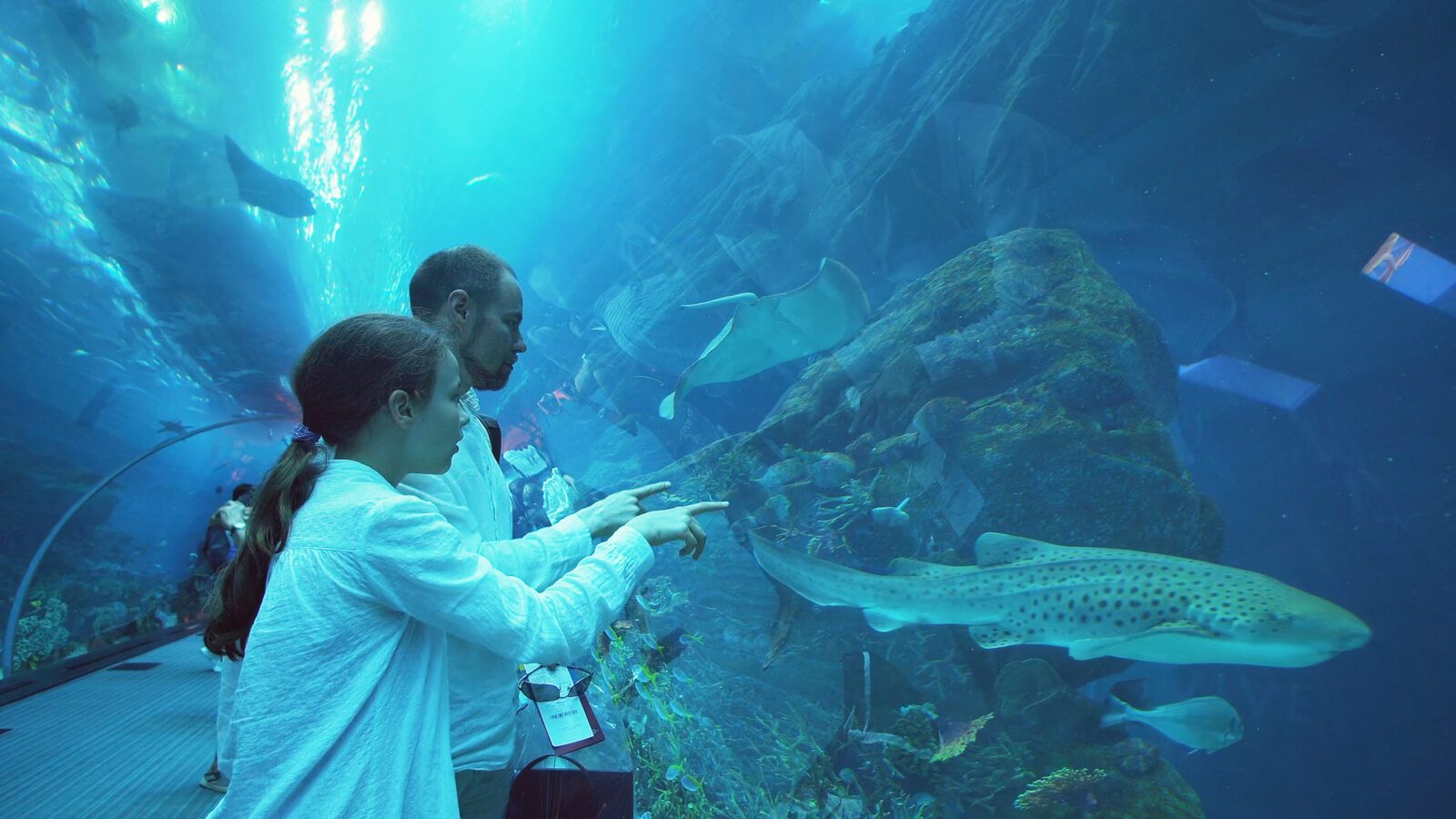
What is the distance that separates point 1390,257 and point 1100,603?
5.84 feet

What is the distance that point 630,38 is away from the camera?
35.2 feet

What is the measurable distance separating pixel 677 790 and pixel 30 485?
32.0 ft

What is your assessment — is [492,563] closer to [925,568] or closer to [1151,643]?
[925,568]

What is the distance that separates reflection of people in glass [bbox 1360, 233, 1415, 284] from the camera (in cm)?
217

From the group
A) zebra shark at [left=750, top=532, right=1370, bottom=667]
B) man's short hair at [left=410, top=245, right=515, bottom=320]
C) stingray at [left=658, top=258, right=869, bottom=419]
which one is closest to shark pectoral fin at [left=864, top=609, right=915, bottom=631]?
zebra shark at [left=750, top=532, right=1370, bottom=667]

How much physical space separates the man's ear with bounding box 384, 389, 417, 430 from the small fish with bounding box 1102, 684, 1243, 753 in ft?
10.7

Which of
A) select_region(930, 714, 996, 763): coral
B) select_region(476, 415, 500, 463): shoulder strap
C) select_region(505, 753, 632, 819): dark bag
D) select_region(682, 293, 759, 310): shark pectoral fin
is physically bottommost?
select_region(930, 714, 996, 763): coral

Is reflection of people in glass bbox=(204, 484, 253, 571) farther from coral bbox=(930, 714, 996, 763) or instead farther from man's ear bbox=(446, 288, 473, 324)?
coral bbox=(930, 714, 996, 763)

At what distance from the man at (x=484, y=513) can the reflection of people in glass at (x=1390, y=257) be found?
2.99 m

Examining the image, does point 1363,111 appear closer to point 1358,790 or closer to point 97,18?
point 1358,790

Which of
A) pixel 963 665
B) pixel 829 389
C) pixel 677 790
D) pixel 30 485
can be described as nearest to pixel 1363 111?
pixel 829 389

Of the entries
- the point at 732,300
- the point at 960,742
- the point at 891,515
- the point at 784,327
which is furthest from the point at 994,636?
the point at 732,300

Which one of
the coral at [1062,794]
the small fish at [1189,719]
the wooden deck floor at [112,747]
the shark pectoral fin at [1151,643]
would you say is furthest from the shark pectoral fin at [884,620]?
the wooden deck floor at [112,747]

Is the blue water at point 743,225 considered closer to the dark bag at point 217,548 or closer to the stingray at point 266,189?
the stingray at point 266,189
